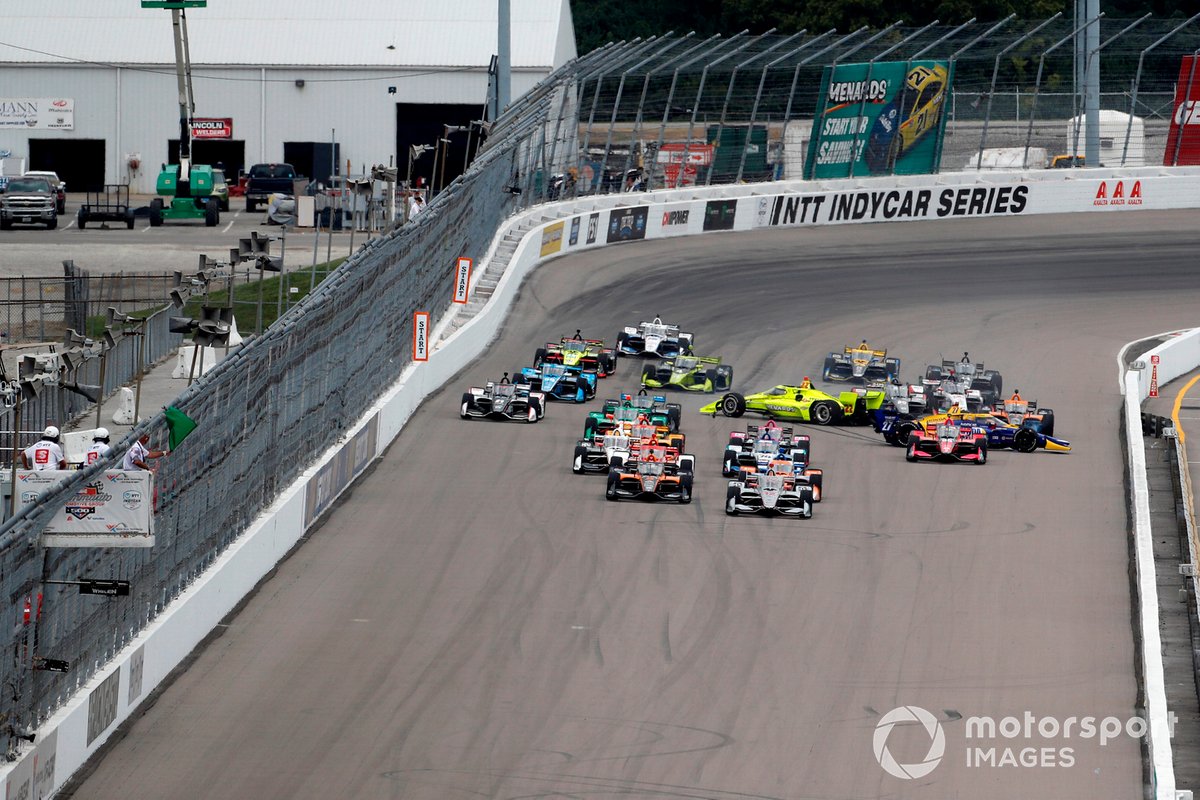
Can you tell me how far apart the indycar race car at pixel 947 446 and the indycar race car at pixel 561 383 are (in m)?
4.98

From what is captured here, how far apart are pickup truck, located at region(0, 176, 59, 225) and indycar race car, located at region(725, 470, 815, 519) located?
116 feet

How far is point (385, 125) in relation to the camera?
60188mm

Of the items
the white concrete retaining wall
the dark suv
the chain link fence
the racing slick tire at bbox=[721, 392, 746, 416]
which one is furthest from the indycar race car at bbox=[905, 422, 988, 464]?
the dark suv

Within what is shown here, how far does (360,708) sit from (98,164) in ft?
171

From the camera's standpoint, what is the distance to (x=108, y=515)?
11727 mm

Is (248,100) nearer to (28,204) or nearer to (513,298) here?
(28,204)

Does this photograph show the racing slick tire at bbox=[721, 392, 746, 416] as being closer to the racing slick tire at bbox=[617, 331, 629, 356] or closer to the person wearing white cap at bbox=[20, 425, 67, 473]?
the racing slick tire at bbox=[617, 331, 629, 356]

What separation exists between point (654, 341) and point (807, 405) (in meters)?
4.26

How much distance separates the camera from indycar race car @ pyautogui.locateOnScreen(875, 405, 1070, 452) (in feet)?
72.3

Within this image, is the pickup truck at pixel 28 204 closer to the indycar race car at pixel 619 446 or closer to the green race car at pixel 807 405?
the green race car at pixel 807 405

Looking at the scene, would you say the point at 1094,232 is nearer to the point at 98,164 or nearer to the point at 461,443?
the point at 461,443

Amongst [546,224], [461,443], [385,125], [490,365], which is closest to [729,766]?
[461,443]

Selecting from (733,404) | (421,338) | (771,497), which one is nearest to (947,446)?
(733,404)

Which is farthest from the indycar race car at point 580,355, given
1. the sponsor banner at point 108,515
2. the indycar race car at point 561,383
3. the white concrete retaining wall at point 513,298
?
the sponsor banner at point 108,515
